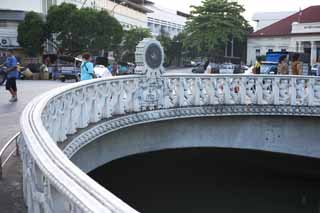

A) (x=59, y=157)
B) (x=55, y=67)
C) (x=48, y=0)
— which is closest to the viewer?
(x=59, y=157)

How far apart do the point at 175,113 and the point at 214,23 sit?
39807 mm

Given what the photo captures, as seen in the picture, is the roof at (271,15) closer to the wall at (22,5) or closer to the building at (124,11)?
the building at (124,11)

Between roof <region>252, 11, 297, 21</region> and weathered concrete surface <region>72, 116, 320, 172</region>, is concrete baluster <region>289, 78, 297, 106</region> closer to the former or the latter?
weathered concrete surface <region>72, 116, 320, 172</region>

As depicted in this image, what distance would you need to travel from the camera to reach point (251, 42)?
207 ft

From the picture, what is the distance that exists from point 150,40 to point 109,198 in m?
8.77

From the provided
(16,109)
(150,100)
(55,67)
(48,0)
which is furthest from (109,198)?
(48,0)

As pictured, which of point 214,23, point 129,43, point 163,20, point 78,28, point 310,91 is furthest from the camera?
point 163,20

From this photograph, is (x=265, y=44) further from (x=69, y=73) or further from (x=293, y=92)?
(x=293, y=92)

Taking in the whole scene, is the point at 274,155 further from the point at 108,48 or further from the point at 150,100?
the point at 108,48

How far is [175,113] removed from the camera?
11.1 meters

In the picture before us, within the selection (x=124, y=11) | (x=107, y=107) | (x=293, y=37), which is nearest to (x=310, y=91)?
(x=107, y=107)

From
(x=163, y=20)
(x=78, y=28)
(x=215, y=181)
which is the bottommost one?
(x=215, y=181)

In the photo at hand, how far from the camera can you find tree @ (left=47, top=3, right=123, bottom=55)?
42.6 m

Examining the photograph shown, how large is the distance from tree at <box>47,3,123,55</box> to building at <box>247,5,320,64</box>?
20.6 m
